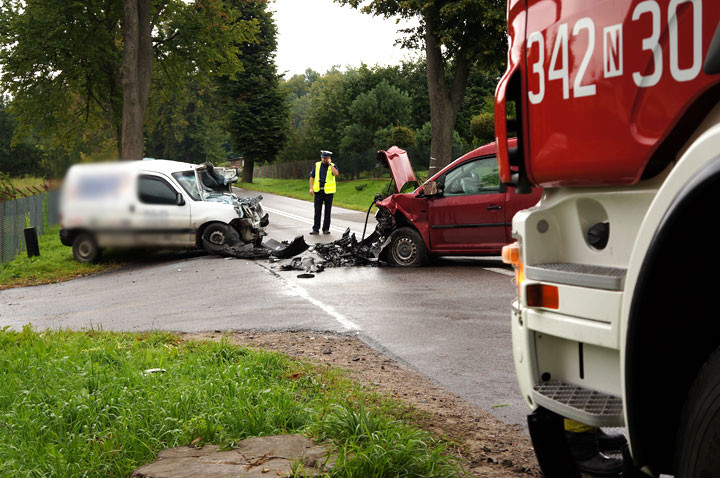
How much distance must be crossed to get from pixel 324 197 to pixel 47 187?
645cm

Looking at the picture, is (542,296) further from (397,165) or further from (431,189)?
(397,165)

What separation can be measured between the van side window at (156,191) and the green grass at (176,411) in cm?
932

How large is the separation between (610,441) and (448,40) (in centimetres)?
2287

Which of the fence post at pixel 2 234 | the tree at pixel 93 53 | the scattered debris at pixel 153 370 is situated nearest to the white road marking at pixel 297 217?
the tree at pixel 93 53

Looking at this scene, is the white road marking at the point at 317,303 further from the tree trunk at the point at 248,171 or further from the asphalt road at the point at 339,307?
the tree trunk at the point at 248,171

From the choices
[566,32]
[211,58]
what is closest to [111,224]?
[566,32]

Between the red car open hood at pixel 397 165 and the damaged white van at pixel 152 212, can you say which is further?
the damaged white van at pixel 152 212

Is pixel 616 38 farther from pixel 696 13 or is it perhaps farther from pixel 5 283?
pixel 5 283

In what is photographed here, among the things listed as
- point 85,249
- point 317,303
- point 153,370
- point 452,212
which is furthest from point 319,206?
point 153,370

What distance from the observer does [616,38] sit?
2662 millimetres

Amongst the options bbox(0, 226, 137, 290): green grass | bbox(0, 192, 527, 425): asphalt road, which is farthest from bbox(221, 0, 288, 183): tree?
bbox(0, 192, 527, 425): asphalt road

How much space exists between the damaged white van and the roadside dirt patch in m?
7.89

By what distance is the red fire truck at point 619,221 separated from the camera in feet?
7.41

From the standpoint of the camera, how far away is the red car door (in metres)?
11.8
